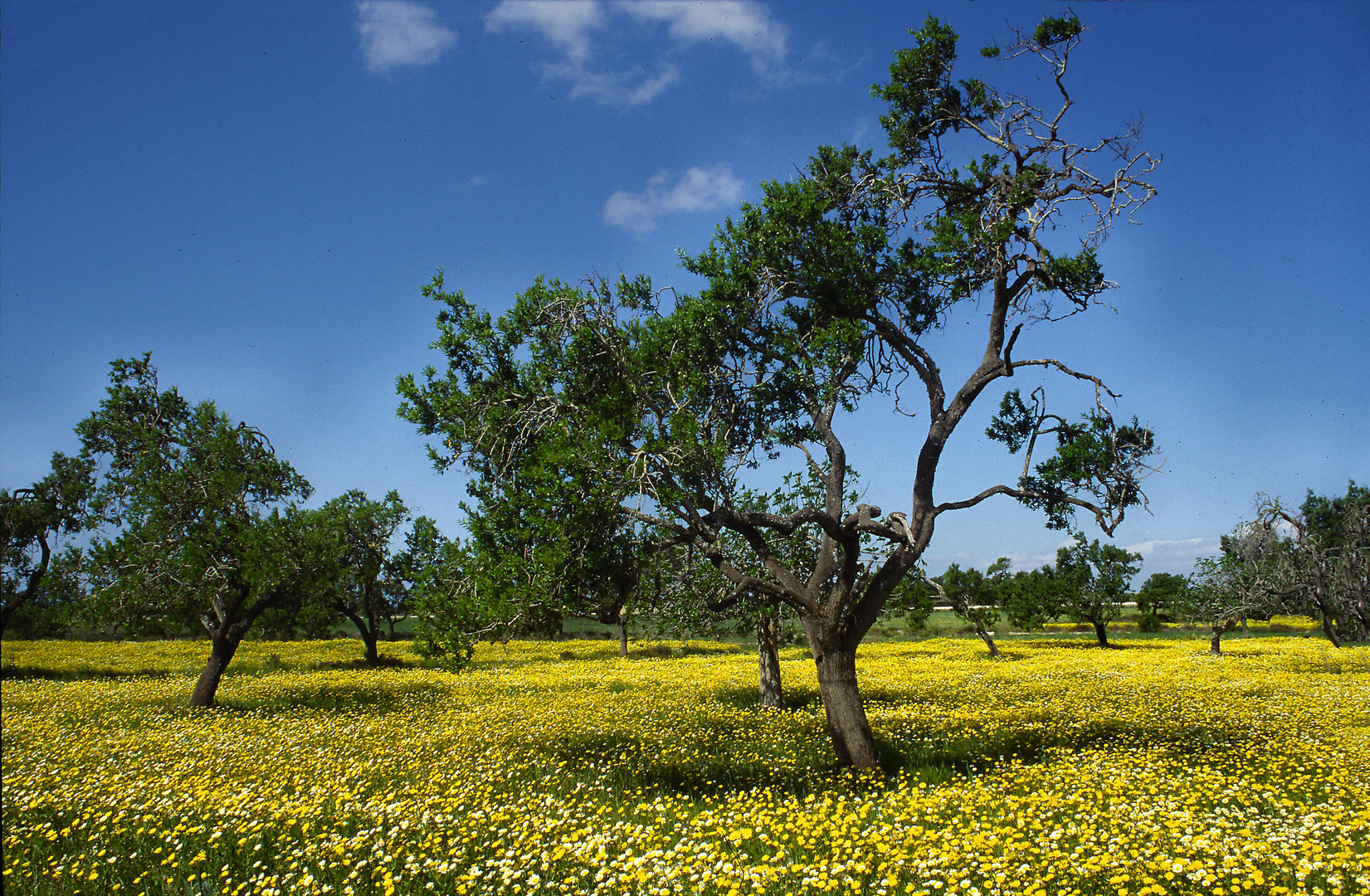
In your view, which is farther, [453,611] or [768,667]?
[768,667]

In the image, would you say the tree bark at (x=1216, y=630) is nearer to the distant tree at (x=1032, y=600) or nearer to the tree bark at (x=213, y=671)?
the distant tree at (x=1032, y=600)

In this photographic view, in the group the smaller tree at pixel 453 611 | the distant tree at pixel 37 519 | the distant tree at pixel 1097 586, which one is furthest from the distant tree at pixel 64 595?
the distant tree at pixel 1097 586

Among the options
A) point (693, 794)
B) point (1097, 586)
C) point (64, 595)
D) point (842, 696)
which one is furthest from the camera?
point (1097, 586)

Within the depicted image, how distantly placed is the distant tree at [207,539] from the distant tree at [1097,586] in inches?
2195

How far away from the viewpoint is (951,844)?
23.0 feet

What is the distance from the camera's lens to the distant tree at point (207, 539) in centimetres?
1830

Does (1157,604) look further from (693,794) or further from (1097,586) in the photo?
(693,794)

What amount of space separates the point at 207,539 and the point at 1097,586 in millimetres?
62625

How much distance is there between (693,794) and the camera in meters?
10.0

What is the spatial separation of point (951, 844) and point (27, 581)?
36778 mm

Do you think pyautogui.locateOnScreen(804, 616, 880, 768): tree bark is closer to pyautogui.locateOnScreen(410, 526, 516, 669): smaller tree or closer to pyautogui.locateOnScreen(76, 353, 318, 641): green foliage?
pyautogui.locateOnScreen(410, 526, 516, 669): smaller tree

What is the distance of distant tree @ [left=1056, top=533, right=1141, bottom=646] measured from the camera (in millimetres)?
55938

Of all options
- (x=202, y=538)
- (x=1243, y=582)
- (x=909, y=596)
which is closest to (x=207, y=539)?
(x=202, y=538)

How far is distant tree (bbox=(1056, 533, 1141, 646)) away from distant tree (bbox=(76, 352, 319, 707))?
55.7 metres
